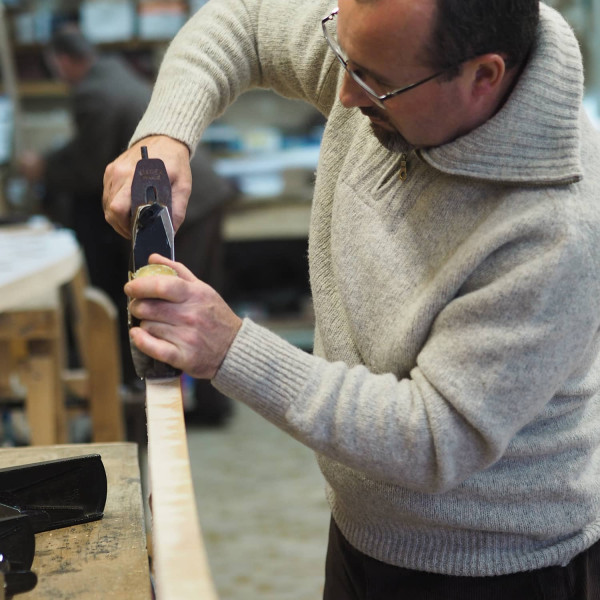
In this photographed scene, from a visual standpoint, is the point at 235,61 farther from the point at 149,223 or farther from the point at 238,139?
the point at 238,139

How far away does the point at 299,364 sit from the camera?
0.87 metres

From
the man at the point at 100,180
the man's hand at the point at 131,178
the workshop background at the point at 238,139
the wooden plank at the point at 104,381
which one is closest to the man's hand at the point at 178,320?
the man's hand at the point at 131,178

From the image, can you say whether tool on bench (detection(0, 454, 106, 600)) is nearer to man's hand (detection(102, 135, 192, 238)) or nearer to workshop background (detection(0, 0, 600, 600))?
man's hand (detection(102, 135, 192, 238))

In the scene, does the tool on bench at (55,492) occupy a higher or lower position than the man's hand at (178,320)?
lower

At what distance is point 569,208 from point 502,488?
325mm

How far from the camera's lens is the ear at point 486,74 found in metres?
0.81

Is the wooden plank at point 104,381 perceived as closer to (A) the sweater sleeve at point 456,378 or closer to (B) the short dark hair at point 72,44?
(A) the sweater sleeve at point 456,378

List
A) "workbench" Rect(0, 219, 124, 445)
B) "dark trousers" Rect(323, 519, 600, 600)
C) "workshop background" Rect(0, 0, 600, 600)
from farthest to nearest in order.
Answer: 1. "workshop background" Rect(0, 0, 600, 600)
2. "workbench" Rect(0, 219, 124, 445)
3. "dark trousers" Rect(323, 519, 600, 600)

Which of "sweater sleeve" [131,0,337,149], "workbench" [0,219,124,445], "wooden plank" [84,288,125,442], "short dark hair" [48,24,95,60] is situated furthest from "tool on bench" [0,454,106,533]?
"short dark hair" [48,24,95,60]

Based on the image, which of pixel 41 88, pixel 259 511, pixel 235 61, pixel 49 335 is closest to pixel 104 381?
pixel 49 335

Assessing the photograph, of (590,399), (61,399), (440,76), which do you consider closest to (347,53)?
(440,76)

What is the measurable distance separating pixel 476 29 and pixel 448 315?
0.87 feet

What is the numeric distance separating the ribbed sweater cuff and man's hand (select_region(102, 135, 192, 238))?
201 mm

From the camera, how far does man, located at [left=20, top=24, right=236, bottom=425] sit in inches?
140
